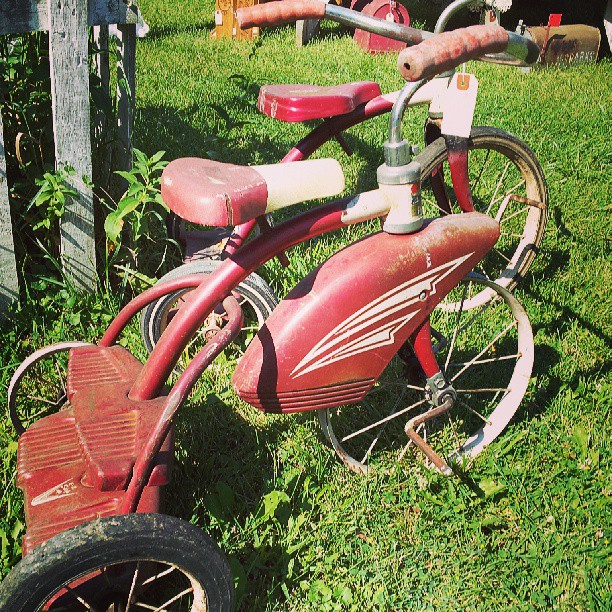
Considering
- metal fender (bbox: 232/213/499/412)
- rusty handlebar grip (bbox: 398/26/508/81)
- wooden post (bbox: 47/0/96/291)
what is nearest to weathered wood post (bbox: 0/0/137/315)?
wooden post (bbox: 47/0/96/291)

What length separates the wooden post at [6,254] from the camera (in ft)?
9.08

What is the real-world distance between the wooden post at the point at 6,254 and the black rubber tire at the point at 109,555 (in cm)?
161

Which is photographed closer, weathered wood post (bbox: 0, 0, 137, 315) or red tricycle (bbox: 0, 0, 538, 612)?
red tricycle (bbox: 0, 0, 538, 612)

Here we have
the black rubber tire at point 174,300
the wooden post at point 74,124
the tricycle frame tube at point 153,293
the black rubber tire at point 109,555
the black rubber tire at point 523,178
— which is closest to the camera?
the black rubber tire at point 109,555

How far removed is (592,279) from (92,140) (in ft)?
8.13

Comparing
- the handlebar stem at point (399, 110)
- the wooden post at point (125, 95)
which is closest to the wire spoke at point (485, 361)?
the handlebar stem at point (399, 110)

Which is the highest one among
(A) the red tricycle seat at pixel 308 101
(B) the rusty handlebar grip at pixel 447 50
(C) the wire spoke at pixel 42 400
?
(B) the rusty handlebar grip at pixel 447 50

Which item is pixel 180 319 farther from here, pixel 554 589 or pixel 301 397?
pixel 554 589

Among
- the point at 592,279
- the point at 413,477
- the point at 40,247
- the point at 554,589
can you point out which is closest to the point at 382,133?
the point at 592,279

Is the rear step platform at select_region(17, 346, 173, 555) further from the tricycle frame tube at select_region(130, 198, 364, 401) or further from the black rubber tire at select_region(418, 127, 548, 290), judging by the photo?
the black rubber tire at select_region(418, 127, 548, 290)

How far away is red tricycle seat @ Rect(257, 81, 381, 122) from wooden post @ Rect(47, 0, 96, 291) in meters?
0.78

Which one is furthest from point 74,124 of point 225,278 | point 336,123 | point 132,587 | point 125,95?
point 132,587

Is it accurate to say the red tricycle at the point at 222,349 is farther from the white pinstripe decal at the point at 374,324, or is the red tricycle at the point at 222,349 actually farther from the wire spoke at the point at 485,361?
the wire spoke at the point at 485,361

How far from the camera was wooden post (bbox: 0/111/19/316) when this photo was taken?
277 cm
